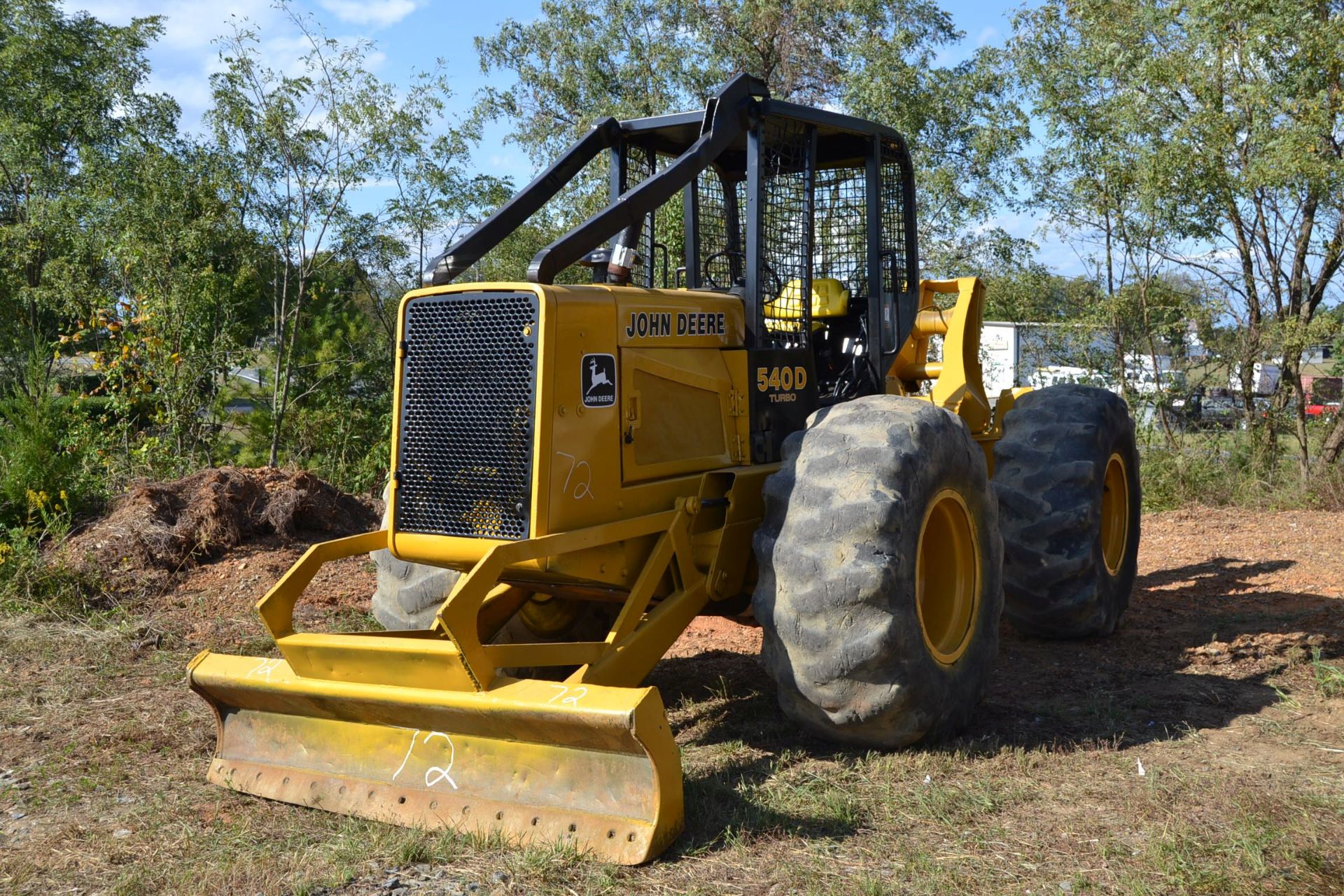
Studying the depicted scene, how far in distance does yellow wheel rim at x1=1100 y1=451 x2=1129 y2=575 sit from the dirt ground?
526 millimetres

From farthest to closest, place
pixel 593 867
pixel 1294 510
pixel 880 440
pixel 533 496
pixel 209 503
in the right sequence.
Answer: pixel 1294 510 < pixel 209 503 < pixel 880 440 < pixel 533 496 < pixel 593 867

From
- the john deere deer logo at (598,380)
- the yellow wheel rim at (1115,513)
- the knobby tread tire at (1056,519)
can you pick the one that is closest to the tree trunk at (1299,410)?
the yellow wheel rim at (1115,513)

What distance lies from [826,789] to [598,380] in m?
1.81

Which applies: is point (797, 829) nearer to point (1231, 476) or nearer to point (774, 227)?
point (774, 227)

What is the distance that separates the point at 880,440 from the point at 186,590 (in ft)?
18.0

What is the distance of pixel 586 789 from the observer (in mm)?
4184

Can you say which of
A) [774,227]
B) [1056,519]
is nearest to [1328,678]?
[1056,519]

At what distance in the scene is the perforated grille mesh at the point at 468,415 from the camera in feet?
15.3

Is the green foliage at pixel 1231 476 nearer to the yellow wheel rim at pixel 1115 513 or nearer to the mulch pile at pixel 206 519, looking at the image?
the yellow wheel rim at pixel 1115 513

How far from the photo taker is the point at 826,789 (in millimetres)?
4594

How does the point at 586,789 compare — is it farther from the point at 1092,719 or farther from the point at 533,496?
the point at 1092,719

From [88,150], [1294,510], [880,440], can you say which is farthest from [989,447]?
[88,150]

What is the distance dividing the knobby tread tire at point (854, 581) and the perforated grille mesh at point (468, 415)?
1.06 m

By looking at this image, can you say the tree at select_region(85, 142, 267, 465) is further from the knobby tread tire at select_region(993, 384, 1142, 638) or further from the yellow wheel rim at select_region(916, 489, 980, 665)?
the yellow wheel rim at select_region(916, 489, 980, 665)
